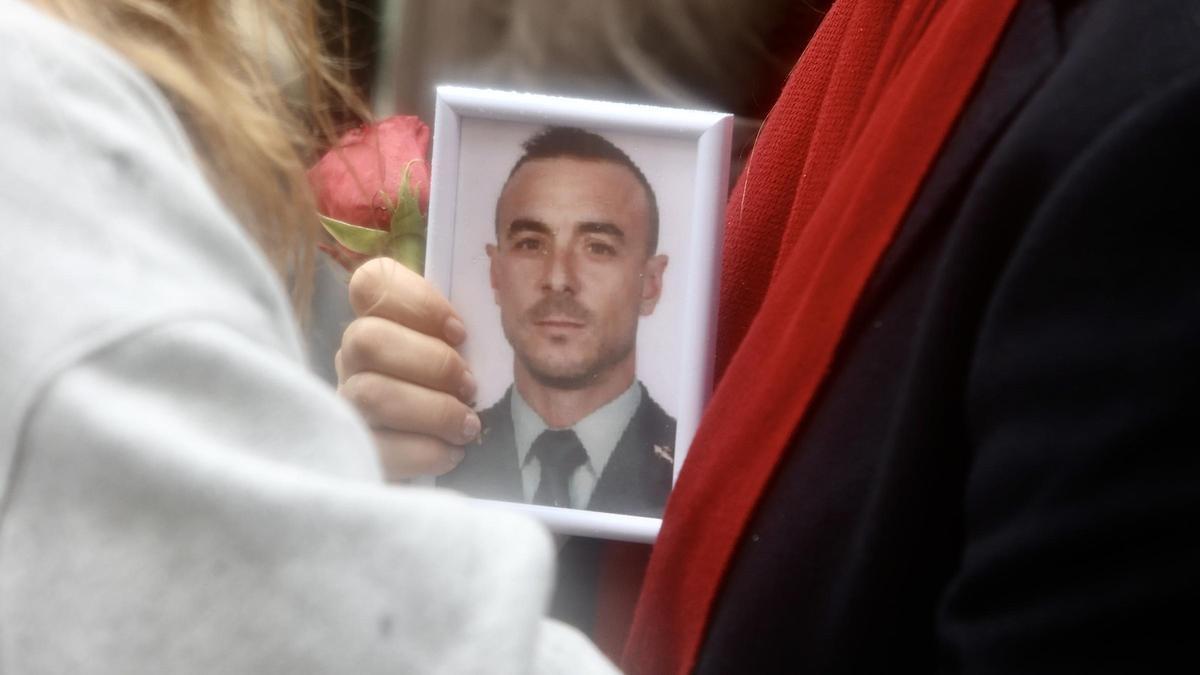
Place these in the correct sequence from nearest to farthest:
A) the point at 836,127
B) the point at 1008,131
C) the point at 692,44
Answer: the point at 1008,131 < the point at 836,127 < the point at 692,44

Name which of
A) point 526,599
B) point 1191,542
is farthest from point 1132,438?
point 526,599

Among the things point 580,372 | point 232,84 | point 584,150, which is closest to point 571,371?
point 580,372

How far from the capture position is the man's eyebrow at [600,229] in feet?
2.09

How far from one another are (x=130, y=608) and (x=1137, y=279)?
1.07 feet

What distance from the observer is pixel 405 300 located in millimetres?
646

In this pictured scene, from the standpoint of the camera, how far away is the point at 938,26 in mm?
480

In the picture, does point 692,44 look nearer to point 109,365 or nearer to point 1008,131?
point 1008,131

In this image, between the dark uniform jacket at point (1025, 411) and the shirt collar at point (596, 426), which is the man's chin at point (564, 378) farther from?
the dark uniform jacket at point (1025, 411)

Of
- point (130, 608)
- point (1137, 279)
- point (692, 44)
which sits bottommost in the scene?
point (130, 608)

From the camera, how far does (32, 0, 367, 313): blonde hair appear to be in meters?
0.41

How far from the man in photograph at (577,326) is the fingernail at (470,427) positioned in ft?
0.04

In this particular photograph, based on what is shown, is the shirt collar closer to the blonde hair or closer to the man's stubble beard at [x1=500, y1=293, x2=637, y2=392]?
the man's stubble beard at [x1=500, y1=293, x2=637, y2=392]

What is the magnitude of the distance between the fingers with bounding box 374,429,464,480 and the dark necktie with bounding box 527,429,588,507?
0.05 meters

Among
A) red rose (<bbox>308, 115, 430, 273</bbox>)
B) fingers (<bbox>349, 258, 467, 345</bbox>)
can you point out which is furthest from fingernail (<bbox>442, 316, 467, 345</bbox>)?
red rose (<bbox>308, 115, 430, 273</bbox>)
